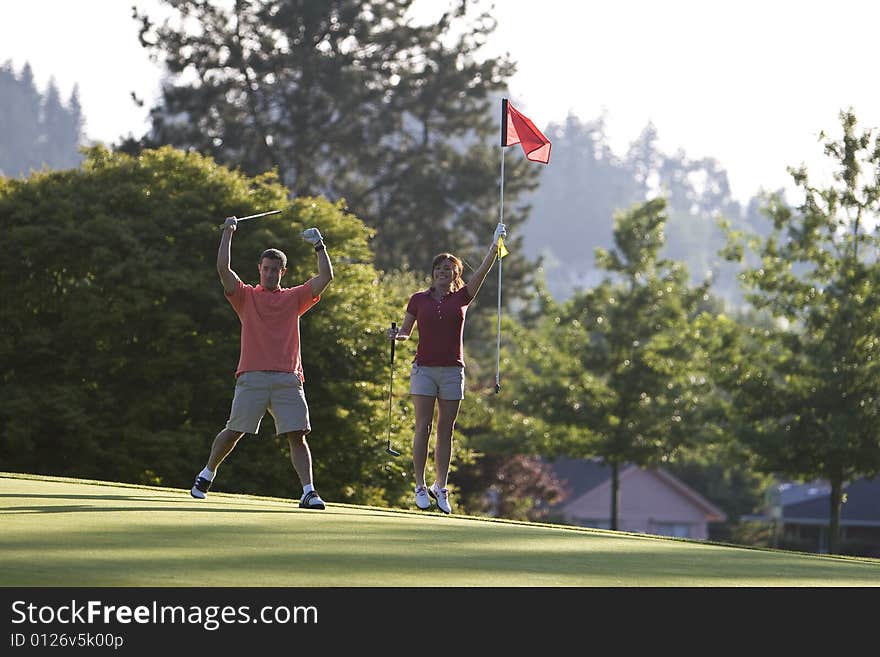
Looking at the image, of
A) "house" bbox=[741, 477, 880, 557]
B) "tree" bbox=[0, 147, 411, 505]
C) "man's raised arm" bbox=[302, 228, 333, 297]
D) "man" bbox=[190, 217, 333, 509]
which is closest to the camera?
"man's raised arm" bbox=[302, 228, 333, 297]

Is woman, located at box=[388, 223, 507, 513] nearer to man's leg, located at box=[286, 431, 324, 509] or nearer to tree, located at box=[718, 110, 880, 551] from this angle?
man's leg, located at box=[286, 431, 324, 509]

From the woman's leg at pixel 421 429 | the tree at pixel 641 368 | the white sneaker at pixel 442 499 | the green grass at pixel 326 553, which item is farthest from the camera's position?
the tree at pixel 641 368

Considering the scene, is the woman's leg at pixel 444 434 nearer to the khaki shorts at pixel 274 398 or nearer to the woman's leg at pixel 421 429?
the woman's leg at pixel 421 429

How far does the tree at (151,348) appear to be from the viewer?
27.0 m

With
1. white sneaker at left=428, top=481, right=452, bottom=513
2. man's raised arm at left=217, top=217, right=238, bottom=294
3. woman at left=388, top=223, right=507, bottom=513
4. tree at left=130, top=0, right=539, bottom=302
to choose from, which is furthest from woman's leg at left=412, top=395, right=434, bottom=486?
tree at left=130, top=0, right=539, bottom=302

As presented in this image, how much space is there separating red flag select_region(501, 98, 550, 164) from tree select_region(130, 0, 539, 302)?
117 feet

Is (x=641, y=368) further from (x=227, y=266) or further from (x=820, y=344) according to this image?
(x=227, y=266)

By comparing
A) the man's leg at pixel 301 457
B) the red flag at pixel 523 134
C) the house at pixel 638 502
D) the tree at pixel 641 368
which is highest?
the house at pixel 638 502

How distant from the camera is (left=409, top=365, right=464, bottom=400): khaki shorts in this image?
13.4 m

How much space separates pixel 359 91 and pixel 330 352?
93.5 ft

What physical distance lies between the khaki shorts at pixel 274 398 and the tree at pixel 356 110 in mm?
41616

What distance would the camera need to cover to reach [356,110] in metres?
56.4

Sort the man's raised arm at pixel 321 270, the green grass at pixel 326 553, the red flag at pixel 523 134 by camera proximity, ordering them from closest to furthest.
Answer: the green grass at pixel 326 553 < the man's raised arm at pixel 321 270 < the red flag at pixel 523 134

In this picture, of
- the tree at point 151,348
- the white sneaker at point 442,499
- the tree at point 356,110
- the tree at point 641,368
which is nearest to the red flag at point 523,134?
the white sneaker at point 442,499
